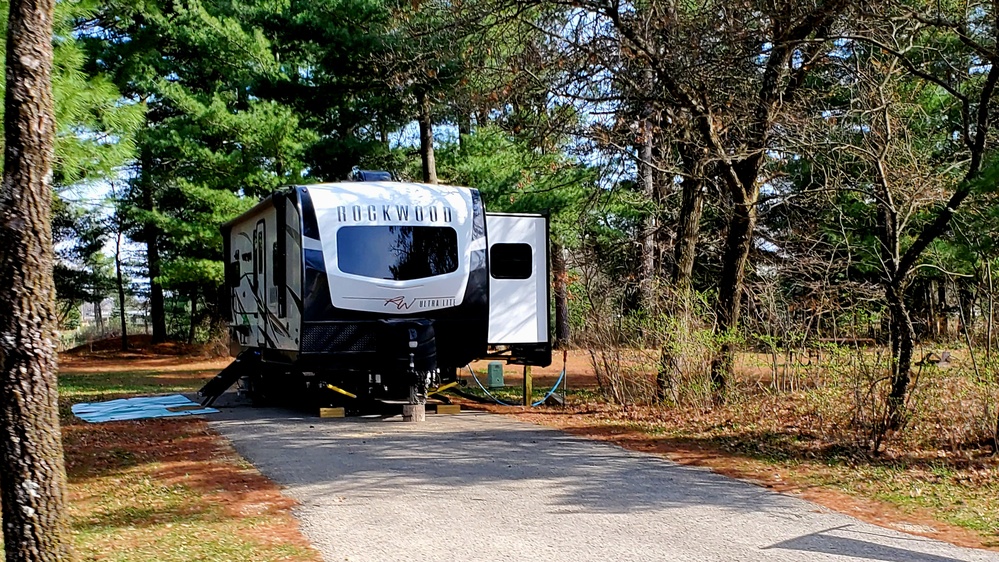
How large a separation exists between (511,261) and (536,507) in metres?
6.81

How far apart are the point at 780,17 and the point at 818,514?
555 centimetres

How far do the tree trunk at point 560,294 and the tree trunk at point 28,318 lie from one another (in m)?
21.4

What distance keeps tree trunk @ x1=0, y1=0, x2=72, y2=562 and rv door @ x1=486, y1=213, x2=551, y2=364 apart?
8.91 metres

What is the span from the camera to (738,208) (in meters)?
12.8

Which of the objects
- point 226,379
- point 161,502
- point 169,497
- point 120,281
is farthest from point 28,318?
point 120,281

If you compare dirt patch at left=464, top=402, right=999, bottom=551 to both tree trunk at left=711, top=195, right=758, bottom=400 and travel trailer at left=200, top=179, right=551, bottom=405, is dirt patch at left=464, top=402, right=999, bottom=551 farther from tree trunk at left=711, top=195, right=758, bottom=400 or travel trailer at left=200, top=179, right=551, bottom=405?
tree trunk at left=711, top=195, right=758, bottom=400

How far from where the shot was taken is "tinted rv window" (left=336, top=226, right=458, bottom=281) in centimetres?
1170

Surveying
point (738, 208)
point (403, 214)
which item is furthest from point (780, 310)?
point (403, 214)

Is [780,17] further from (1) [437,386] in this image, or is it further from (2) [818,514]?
(1) [437,386]

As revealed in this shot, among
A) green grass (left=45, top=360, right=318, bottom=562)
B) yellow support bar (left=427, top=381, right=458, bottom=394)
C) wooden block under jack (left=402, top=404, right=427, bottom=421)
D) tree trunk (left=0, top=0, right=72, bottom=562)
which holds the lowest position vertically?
green grass (left=45, top=360, right=318, bottom=562)

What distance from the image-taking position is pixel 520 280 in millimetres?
13539

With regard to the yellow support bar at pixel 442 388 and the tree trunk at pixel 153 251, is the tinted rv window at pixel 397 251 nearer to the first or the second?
the yellow support bar at pixel 442 388

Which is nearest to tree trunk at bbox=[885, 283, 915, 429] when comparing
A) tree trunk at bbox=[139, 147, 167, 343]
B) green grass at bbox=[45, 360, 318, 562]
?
green grass at bbox=[45, 360, 318, 562]

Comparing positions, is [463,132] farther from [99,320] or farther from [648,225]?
[99,320]
